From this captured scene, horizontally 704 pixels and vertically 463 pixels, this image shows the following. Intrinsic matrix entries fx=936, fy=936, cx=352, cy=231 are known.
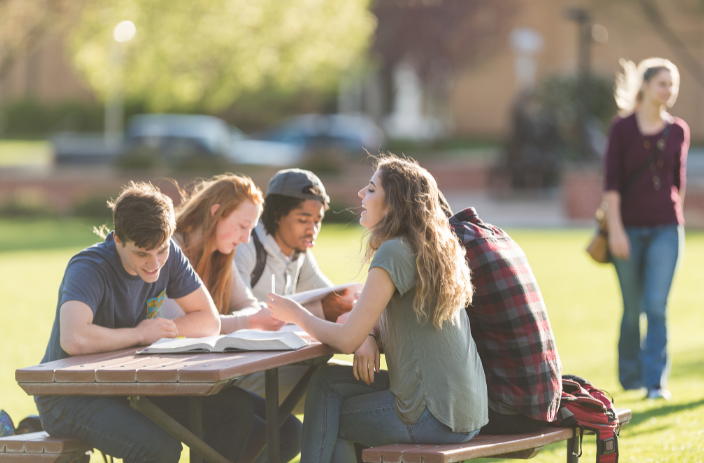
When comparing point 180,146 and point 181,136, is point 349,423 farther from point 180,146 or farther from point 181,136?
point 181,136

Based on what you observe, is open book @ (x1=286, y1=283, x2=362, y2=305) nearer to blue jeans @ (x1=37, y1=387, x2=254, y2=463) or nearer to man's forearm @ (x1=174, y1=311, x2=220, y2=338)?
man's forearm @ (x1=174, y1=311, x2=220, y2=338)

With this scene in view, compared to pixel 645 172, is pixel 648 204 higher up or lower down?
lower down

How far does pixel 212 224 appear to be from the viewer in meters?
4.49

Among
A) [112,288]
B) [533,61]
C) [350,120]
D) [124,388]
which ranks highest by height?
[533,61]

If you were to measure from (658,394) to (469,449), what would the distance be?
3125 millimetres

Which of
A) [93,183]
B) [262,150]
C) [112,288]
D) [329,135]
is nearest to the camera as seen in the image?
[112,288]

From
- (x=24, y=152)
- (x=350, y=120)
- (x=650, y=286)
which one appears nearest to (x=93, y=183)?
(x=350, y=120)

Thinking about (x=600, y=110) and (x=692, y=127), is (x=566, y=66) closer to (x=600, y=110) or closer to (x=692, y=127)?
(x=692, y=127)

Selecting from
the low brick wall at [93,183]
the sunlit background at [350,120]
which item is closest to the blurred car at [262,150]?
the sunlit background at [350,120]

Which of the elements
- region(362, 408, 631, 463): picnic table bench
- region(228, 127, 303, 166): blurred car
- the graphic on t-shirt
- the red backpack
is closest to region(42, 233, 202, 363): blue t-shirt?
the graphic on t-shirt

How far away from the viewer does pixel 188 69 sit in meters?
23.5

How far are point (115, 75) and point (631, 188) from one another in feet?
67.3

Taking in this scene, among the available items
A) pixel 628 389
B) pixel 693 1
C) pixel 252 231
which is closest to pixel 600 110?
pixel 693 1

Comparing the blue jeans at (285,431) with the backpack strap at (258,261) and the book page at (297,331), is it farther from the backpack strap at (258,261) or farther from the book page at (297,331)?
the backpack strap at (258,261)
